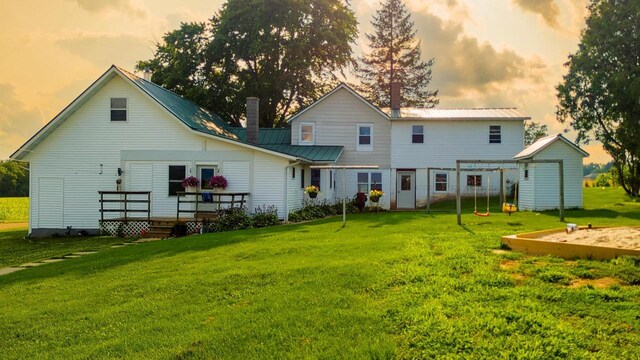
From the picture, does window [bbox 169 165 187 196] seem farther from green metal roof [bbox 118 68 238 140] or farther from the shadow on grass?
the shadow on grass

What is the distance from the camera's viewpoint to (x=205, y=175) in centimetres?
2203

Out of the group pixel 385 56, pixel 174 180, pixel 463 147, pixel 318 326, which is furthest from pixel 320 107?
pixel 385 56

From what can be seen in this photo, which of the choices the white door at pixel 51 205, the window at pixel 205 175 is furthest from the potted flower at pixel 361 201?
the white door at pixel 51 205

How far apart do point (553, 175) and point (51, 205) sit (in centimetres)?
2344

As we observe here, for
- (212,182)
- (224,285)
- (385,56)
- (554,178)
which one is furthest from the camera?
(385,56)

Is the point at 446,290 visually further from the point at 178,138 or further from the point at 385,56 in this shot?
the point at 385,56

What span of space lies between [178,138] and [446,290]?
57.7 feet

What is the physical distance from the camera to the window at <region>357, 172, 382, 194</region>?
Result: 29047 mm

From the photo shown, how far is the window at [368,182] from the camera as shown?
29047 millimetres

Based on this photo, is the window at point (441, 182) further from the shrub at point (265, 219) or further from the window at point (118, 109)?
the window at point (118, 109)

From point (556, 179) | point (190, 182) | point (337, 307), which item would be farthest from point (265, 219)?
point (337, 307)

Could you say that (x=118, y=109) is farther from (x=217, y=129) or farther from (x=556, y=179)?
(x=556, y=179)

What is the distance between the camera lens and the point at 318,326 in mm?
5652

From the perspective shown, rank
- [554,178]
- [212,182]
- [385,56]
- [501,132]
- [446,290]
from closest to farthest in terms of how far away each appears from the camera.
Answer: [446,290] < [212,182] < [554,178] < [501,132] < [385,56]
